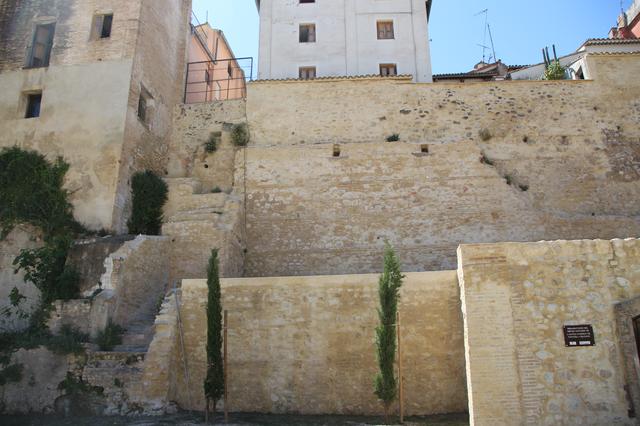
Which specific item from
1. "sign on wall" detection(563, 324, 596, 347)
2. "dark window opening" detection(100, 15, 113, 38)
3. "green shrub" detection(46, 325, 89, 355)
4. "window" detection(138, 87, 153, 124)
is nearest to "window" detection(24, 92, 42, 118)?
"dark window opening" detection(100, 15, 113, 38)

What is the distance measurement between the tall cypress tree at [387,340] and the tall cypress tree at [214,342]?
10.5 feet

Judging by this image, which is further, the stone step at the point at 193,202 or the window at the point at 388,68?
the window at the point at 388,68

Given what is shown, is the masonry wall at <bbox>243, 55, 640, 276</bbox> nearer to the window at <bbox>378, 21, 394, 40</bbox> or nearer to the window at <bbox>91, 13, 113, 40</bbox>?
the window at <bbox>378, 21, 394, 40</bbox>

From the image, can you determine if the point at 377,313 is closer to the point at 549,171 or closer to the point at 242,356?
the point at 242,356

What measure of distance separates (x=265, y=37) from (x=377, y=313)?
15.0m

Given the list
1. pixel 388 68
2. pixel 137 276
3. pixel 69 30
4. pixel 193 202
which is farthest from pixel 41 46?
pixel 388 68

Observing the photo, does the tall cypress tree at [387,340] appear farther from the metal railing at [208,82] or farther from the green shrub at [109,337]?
the metal railing at [208,82]

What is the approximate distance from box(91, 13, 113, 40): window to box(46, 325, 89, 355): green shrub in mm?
10629

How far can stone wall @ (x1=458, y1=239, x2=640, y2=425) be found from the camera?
24.9ft

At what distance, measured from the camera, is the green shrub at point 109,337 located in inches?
473

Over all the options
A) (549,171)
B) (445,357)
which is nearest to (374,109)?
(549,171)

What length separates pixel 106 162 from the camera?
15984 millimetres

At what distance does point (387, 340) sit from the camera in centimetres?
961

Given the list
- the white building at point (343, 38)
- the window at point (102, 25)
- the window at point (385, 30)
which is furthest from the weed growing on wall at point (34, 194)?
the window at point (385, 30)
